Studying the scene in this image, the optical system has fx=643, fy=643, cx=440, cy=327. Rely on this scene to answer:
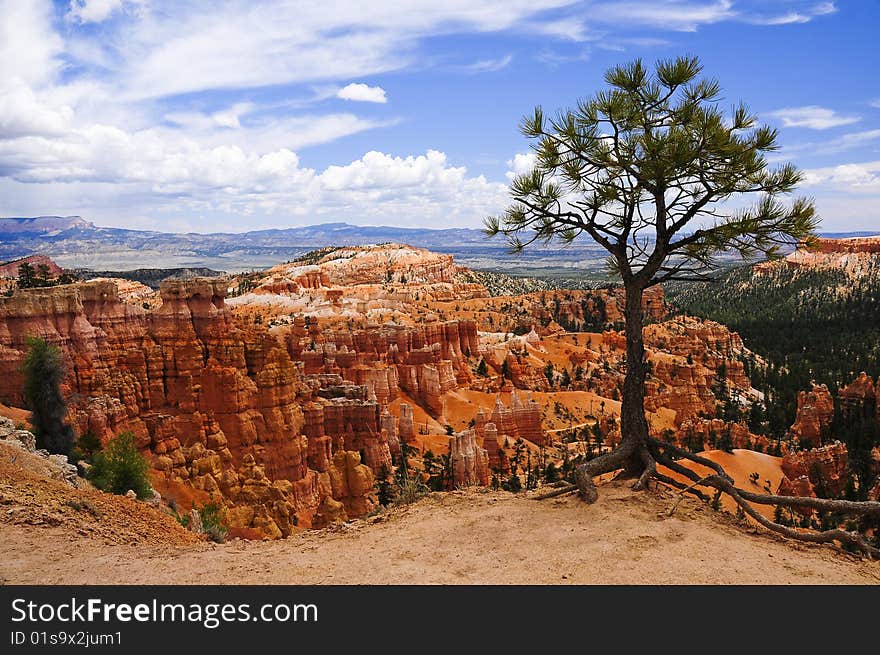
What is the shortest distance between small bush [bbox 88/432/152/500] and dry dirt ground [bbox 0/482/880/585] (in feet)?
24.2

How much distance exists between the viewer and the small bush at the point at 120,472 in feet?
50.6

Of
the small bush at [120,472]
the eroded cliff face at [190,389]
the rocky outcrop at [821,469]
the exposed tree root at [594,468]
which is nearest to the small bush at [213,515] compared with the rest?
the eroded cliff face at [190,389]

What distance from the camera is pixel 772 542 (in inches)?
299

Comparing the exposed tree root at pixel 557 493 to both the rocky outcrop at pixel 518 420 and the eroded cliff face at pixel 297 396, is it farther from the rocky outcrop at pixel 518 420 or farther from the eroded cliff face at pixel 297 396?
the rocky outcrop at pixel 518 420

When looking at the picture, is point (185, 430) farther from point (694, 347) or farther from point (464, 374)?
→ point (694, 347)

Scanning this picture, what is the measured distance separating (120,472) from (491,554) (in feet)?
40.4

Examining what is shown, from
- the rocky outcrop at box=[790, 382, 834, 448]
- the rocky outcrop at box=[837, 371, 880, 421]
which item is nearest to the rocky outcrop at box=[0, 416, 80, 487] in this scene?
the rocky outcrop at box=[790, 382, 834, 448]

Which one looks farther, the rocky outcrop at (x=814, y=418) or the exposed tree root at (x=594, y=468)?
the rocky outcrop at (x=814, y=418)

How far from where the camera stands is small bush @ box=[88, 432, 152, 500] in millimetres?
15438

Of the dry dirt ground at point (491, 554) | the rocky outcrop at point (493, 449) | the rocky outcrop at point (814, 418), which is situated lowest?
the rocky outcrop at point (814, 418)

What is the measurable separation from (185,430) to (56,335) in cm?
552

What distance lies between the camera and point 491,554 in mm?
7348

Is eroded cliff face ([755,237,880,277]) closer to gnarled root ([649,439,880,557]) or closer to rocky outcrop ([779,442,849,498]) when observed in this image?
rocky outcrop ([779,442,849,498])

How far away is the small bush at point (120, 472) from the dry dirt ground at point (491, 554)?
7.39 meters
